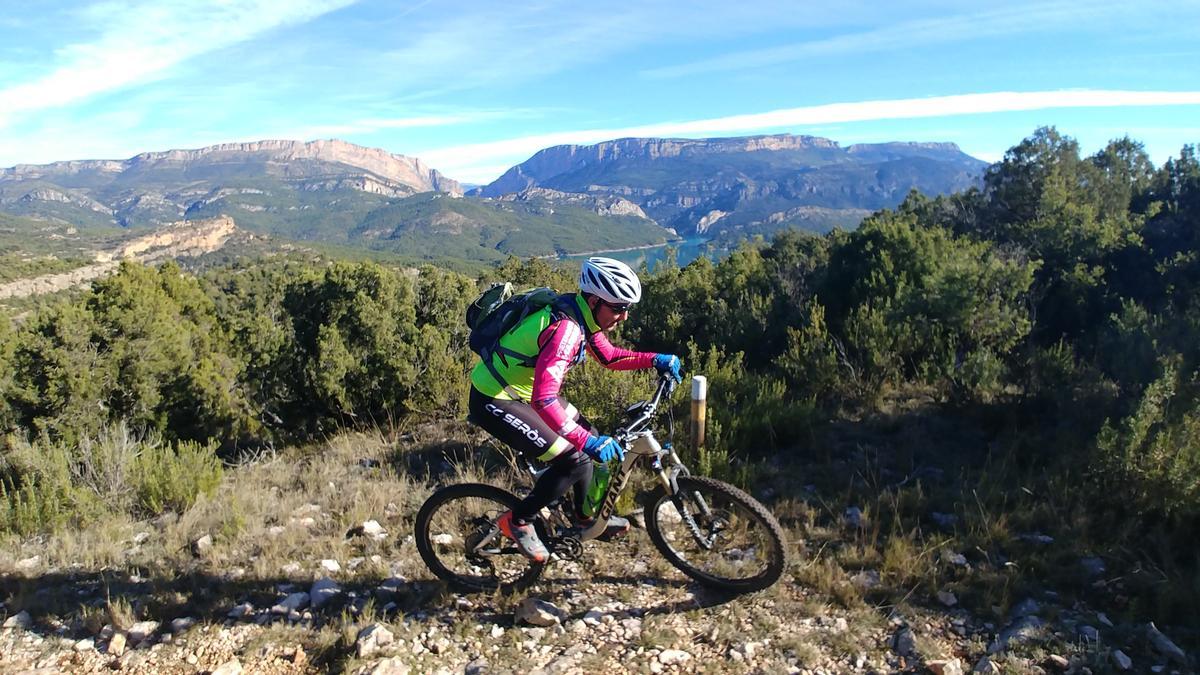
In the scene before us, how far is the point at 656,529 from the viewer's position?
4082mm

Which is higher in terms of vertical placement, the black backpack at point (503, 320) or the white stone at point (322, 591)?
the black backpack at point (503, 320)

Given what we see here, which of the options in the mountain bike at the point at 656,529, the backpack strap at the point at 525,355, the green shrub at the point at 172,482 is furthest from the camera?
the green shrub at the point at 172,482

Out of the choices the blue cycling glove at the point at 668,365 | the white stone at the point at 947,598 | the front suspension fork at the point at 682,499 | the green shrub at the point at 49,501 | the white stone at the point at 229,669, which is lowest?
the white stone at the point at 229,669

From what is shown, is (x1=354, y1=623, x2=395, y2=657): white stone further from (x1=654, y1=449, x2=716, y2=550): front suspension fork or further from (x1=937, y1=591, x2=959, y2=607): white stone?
(x1=937, y1=591, x2=959, y2=607): white stone

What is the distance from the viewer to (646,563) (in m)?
4.31

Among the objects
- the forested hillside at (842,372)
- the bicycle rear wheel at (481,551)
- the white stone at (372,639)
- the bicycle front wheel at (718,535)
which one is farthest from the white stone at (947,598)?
the white stone at (372,639)

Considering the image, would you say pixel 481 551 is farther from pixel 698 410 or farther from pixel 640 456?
pixel 698 410

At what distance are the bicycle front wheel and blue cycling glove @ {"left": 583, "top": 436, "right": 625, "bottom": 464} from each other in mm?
654

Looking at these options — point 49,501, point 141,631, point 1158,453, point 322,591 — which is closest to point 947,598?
point 1158,453

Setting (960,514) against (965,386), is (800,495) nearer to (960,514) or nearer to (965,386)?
(960,514)

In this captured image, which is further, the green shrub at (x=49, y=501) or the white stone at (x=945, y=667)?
the green shrub at (x=49, y=501)

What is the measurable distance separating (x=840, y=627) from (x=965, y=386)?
154 inches

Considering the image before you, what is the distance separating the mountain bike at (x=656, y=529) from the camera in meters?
3.76

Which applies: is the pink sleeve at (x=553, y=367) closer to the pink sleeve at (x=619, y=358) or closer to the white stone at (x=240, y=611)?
the pink sleeve at (x=619, y=358)
